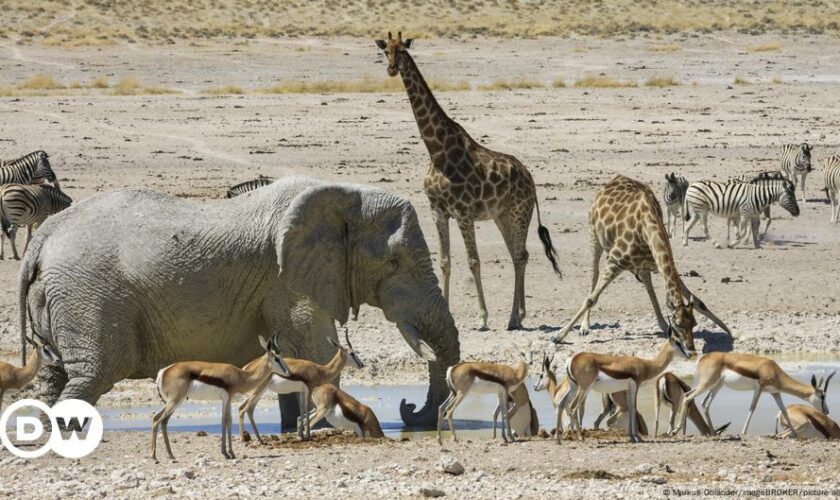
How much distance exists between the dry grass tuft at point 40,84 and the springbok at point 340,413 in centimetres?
2794

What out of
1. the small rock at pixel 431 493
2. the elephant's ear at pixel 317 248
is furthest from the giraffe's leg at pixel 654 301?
the small rock at pixel 431 493

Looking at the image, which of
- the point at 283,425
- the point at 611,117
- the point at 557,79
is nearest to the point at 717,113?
the point at 611,117

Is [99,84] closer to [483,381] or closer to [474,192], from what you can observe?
[474,192]

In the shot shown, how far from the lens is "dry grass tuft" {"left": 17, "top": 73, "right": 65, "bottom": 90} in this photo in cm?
3762

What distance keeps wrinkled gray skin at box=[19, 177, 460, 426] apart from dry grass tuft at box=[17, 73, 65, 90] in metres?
26.5

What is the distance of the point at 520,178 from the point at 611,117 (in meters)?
15.2

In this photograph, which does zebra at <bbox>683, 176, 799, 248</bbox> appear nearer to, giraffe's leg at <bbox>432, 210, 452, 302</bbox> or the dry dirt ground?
the dry dirt ground

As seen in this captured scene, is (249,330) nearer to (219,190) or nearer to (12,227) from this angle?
(12,227)

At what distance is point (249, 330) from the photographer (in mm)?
11953

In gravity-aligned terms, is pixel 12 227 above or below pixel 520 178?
below

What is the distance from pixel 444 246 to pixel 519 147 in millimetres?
11657

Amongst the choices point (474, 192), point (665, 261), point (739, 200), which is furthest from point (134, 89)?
point (665, 261)

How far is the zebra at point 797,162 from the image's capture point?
24.4 m

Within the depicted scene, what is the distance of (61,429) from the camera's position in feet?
37.2
